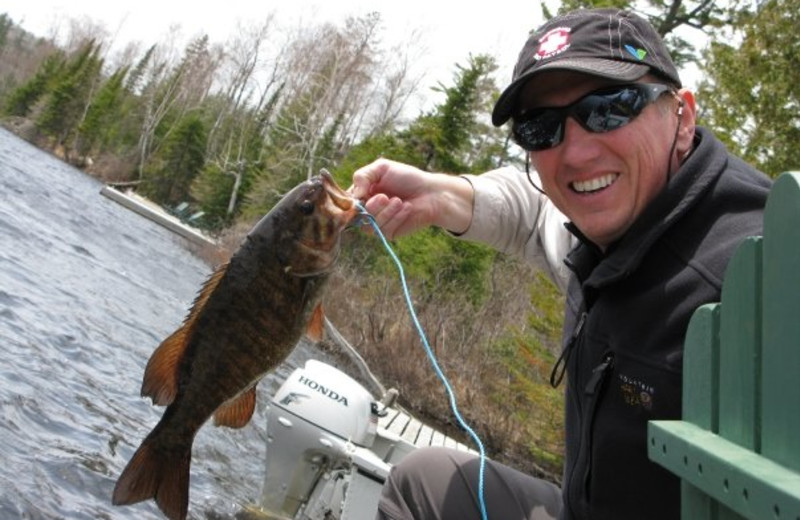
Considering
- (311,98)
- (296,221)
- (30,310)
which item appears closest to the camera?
(296,221)

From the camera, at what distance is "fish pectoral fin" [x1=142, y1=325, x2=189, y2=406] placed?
2.84 m

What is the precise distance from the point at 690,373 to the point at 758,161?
1179cm

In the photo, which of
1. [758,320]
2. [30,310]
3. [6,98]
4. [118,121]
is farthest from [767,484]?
[6,98]

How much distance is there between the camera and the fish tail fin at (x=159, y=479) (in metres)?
2.73

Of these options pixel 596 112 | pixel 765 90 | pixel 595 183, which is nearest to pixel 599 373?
pixel 595 183

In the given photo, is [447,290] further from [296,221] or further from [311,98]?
[311,98]

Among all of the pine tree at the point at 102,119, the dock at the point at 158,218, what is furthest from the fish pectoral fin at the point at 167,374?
the pine tree at the point at 102,119

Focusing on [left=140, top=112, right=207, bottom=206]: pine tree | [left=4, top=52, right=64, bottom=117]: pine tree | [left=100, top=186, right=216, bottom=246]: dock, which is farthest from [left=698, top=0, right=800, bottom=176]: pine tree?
[left=4, top=52, right=64, bottom=117]: pine tree

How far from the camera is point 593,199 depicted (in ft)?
9.33

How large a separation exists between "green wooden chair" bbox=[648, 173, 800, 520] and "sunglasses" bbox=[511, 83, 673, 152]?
47.6 inches

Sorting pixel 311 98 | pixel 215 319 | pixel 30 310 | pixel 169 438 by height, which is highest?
pixel 311 98

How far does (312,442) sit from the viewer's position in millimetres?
6699

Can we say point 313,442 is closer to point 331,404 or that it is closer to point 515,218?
point 331,404

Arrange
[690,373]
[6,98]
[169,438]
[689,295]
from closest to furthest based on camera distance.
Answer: [690,373] → [689,295] → [169,438] → [6,98]
